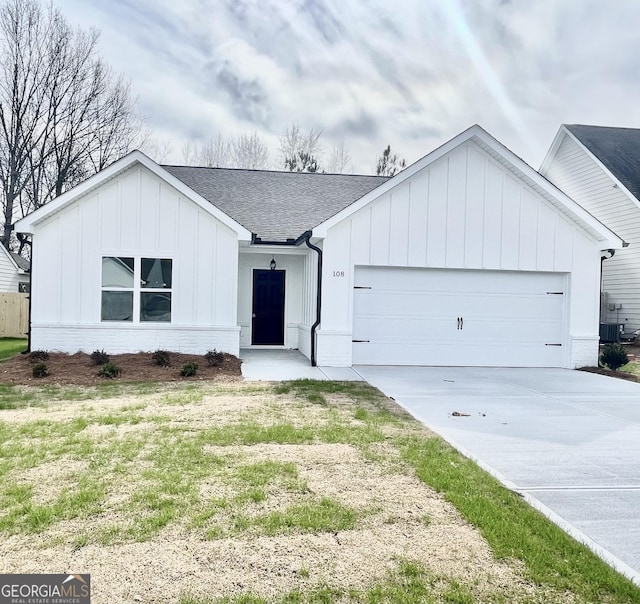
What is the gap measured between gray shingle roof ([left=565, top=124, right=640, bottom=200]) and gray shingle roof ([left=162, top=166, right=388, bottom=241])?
8379 millimetres

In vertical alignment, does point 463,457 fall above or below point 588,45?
below

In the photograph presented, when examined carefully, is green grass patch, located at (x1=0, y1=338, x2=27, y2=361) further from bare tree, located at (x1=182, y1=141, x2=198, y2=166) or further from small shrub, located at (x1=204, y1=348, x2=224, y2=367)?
bare tree, located at (x1=182, y1=141, x2=198, y2=166)

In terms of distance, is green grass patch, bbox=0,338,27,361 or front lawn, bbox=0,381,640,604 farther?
green grass patch, bbox=0,338,27,361

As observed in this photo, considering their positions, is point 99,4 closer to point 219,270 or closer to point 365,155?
point 219,270

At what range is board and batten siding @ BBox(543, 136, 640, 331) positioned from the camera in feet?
57.3

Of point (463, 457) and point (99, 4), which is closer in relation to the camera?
point (463, 457)

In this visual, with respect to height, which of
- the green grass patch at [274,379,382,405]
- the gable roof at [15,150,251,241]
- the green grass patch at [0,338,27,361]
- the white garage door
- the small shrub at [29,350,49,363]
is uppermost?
the gable roof at [15,150,251,241]

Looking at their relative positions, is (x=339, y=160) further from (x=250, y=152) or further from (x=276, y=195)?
(x=276, y=195)

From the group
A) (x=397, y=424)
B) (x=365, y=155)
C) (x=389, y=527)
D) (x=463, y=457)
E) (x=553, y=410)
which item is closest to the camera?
(x=389, y=527)

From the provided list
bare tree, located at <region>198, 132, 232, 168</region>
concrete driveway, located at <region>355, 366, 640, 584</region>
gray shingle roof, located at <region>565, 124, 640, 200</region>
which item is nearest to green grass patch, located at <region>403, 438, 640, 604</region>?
concrete driveway, located at <region>355, 366, 640, 584</region>

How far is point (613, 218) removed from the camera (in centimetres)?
1827

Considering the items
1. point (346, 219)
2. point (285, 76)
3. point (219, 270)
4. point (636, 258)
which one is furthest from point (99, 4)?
point (636, 258)

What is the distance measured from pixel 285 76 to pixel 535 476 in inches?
694

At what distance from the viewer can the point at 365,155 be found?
3306cm
